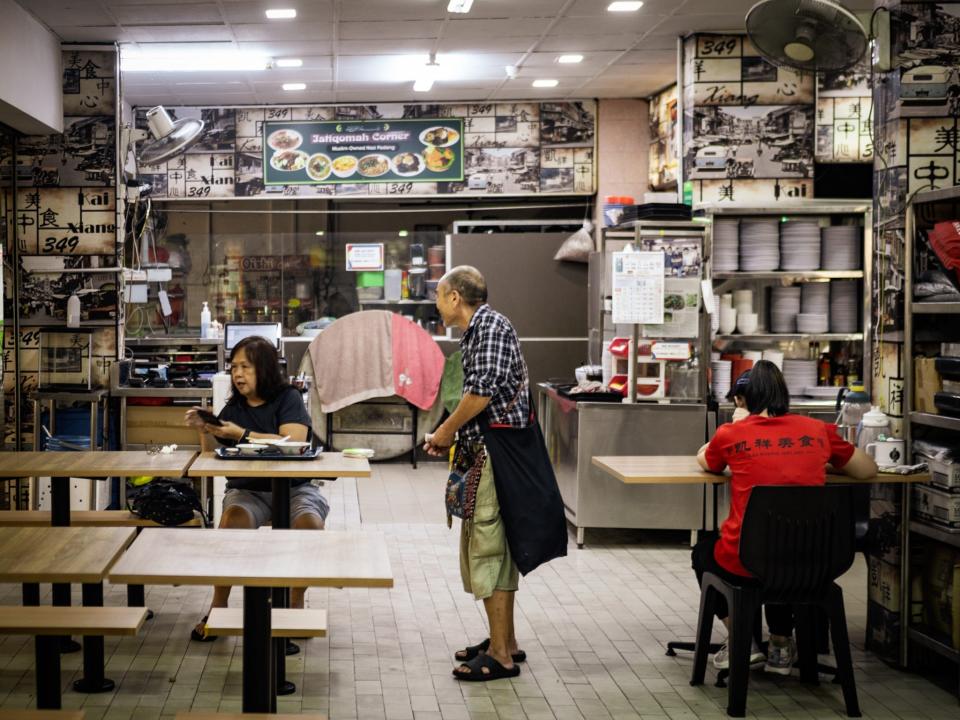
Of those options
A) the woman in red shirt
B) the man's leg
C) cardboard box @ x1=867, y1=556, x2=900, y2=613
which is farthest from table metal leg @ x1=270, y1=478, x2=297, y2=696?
cardboard box @ x1=867, y1=556, x2=900, y2=613

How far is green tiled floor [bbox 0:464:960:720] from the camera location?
441cm

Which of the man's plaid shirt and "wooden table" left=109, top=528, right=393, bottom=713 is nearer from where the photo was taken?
"wooden table" left=109, top=528, right=393, bottom=713

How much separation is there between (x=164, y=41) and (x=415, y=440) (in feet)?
14.1

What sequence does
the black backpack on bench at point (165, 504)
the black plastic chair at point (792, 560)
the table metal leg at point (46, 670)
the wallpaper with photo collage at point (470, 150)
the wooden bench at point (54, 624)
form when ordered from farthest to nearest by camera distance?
the wallpaper with photo collage at point (470, 150) < the black backpack on bench at point (165, 504) < the black plastic chair at point (792, 560) < the table metal leg at point (46, 670) < the wooden bench at point (54, 624)

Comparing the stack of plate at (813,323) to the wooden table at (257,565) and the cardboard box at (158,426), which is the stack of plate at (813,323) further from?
the wooden table at (257,565)

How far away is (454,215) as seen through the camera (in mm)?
11352

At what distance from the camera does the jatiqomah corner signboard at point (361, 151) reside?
1097 centimetres

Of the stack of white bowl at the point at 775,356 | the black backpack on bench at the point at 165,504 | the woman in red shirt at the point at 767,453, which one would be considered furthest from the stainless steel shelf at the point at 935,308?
the black backpack on bench at the point at 165,504

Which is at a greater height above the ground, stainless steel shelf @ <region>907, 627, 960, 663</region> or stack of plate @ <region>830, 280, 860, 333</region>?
stack of plate @ <region>830, 280, 860, 333</region>

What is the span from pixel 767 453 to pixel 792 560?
0.41 metres

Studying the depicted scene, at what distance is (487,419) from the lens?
4664mm

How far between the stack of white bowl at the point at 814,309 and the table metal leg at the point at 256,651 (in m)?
4.92

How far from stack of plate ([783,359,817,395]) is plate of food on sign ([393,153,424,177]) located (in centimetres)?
475

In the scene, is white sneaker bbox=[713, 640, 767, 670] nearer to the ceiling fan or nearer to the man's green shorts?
the man's green shorts
